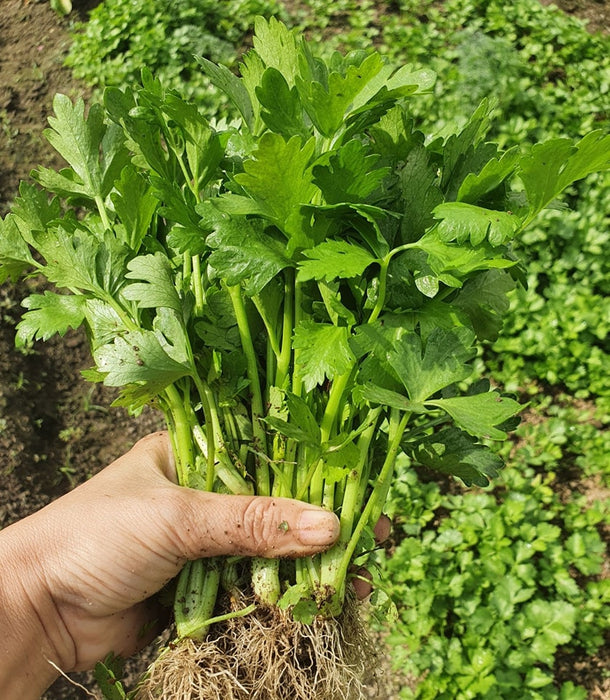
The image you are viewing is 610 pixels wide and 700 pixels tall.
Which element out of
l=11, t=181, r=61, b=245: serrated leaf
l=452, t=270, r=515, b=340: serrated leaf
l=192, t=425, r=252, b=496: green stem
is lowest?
l=192, t=425, r=252, b=496: green stem

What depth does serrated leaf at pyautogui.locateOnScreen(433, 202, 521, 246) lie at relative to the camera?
122 centimetres

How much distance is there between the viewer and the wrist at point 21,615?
169 centimetres

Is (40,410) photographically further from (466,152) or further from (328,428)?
(466,152)

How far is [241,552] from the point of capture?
63.4 inches

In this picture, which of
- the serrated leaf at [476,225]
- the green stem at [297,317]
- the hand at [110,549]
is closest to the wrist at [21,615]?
the hand at [110,549]

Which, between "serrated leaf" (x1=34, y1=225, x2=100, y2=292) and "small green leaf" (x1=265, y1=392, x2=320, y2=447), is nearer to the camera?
"small green leaf" (x1=265, y1=392, x2=320, y2=447)

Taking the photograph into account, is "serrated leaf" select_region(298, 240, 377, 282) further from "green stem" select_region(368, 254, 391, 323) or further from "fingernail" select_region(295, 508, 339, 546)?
"fingernail" select_region(295, 508, 339, 546)

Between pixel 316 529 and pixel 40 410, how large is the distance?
2.35m

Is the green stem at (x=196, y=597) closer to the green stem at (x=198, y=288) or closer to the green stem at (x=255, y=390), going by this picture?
the green stem at (x=255, y=390)

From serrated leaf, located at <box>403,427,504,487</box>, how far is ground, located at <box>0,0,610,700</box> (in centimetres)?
168

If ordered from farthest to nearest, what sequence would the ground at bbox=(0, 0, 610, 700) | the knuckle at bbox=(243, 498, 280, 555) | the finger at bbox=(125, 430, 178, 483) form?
the ground at bbox=(0, 0, 610, 700) → the finger at bbox=(125, 430, 178, 483) → the knuckle at bbox=(243, 498, 280, 555)

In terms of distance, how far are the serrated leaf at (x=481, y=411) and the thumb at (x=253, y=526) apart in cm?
42

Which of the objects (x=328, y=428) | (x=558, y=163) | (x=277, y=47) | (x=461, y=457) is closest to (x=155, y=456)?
(x=328, y=428)

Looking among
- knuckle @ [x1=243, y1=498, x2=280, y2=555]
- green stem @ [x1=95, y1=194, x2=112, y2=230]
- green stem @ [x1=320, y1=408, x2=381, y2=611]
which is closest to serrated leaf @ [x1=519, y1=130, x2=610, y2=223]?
green stem @ [x1=320, y1=408, x2=381, y2=611]
